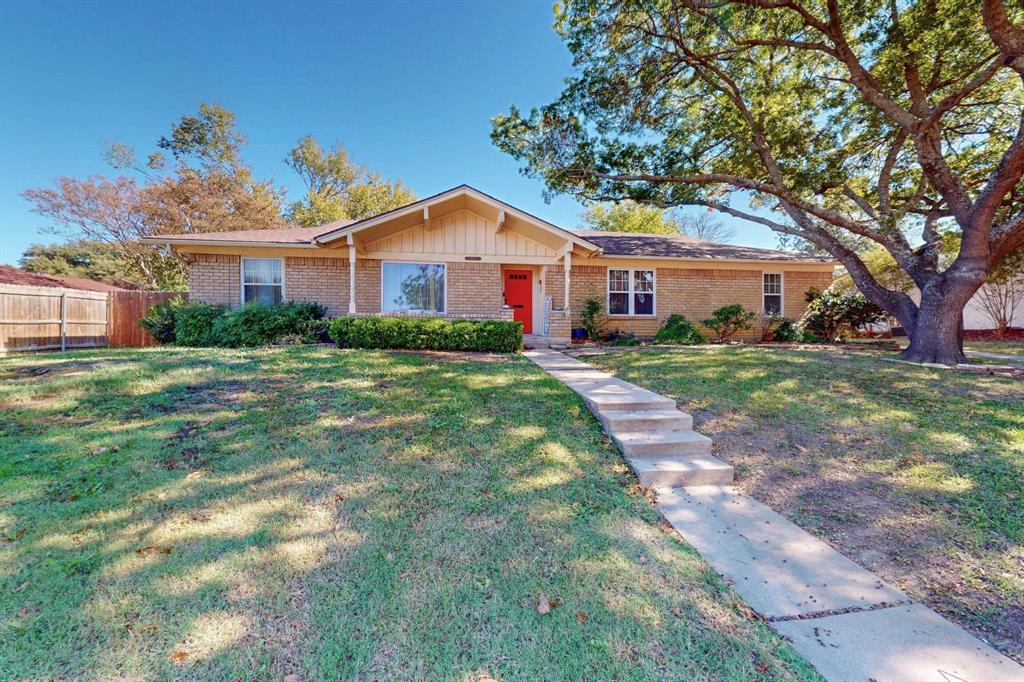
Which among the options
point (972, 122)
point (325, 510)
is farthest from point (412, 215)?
point (972, 122)

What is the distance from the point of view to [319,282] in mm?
12375

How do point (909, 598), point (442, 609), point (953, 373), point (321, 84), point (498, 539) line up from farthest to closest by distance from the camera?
point (321, 84)
point (953, 373)
point (498, 539)
point (909, 598)
point (442, 609)

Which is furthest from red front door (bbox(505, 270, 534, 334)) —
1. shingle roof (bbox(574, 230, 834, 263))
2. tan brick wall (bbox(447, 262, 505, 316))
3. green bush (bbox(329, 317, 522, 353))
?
green bush (bbox(329, 317, 522, 353))

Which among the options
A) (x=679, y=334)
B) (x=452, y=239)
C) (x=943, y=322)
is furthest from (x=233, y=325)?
(x=943, y=322)

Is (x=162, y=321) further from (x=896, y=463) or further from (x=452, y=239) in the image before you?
(x=896, y=463)

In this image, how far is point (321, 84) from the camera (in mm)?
17469

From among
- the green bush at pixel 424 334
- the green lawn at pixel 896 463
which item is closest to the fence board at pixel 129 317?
the green bush at pixel 424 334

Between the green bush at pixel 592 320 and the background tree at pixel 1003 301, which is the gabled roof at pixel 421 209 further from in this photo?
the background tree at pixel 1003 301

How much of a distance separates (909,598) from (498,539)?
2580 millimetres

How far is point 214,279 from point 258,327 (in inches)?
141

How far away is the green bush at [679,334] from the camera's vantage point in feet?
42.6

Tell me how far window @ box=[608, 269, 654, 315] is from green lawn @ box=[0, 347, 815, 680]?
9.94 meters

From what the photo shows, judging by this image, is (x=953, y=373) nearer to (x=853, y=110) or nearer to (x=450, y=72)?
(x=853, y=110)

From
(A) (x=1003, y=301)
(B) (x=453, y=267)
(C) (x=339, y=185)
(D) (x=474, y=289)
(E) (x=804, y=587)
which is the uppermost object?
(C) (x=339, y=185)
